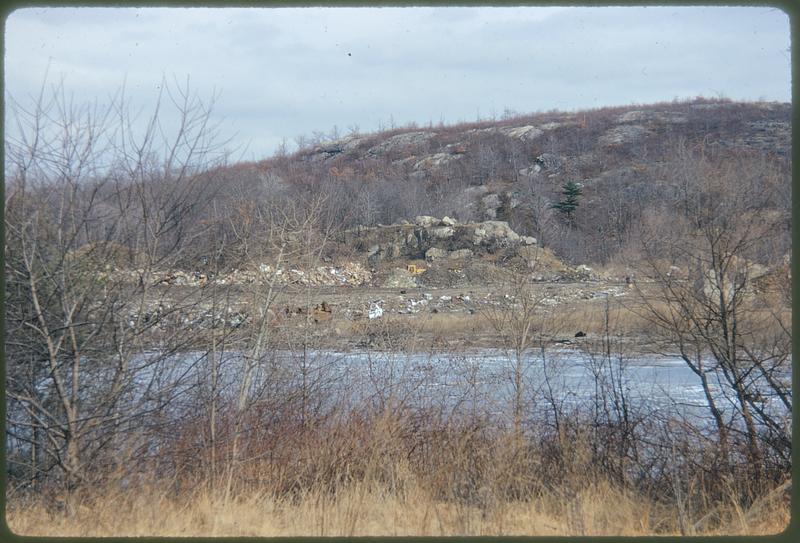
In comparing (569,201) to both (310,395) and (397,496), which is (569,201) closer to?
(310,395)

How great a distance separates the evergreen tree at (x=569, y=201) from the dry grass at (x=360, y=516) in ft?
110

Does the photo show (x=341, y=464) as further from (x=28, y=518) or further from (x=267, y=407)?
(x=28, y=518)

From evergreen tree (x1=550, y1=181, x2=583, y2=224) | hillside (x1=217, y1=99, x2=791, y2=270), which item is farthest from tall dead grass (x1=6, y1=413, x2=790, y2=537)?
evergreen tree (x1=550, y1=181, x2=583, y2=224)

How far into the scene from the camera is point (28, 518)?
5.94m

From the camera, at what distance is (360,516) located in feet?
21.2

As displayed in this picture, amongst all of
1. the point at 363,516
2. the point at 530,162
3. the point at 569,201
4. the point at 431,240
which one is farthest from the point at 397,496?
the point at 530,162

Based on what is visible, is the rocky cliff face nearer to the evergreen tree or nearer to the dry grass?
the evergreen tree

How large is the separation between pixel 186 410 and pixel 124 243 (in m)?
2.06

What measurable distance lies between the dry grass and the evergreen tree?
33607 millimetres

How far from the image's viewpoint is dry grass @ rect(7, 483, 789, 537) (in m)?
5.71

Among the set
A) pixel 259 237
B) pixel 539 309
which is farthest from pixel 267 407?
pixel 539 309

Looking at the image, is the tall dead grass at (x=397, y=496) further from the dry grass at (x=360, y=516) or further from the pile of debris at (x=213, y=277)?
the pile of debris at (x=213, y=277)

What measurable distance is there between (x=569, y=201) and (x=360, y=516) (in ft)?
120

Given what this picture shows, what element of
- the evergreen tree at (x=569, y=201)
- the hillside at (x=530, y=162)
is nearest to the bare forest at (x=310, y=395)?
the hillside at (x=530, y=162)
